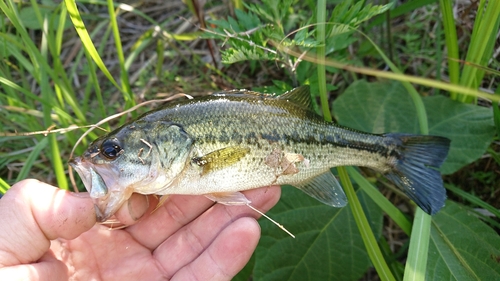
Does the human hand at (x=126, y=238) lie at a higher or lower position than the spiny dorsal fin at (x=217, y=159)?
lower

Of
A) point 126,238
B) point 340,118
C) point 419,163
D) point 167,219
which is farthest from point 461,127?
point 126,238

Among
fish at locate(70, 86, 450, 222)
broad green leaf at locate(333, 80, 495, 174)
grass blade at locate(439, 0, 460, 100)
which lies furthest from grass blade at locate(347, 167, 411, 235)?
grass blade at locate(439, 0, 460, 100)

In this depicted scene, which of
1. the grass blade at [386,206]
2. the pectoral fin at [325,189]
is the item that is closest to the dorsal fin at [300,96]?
the pectoral fin at [325,189]

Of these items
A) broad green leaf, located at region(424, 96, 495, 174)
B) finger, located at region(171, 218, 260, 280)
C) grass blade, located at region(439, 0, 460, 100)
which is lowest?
finger, located at region(171, 218, 260, 280)

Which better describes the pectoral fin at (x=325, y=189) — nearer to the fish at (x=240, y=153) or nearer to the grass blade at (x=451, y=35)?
the fish at (x=240, y=153)

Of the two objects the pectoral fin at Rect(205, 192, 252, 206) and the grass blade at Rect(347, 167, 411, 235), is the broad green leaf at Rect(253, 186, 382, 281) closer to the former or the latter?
the grass blade at Rect(347, 167, 411, 235)

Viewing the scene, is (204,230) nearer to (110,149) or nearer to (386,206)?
(110,149)

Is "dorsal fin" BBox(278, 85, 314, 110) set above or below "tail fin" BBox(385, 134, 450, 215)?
above
